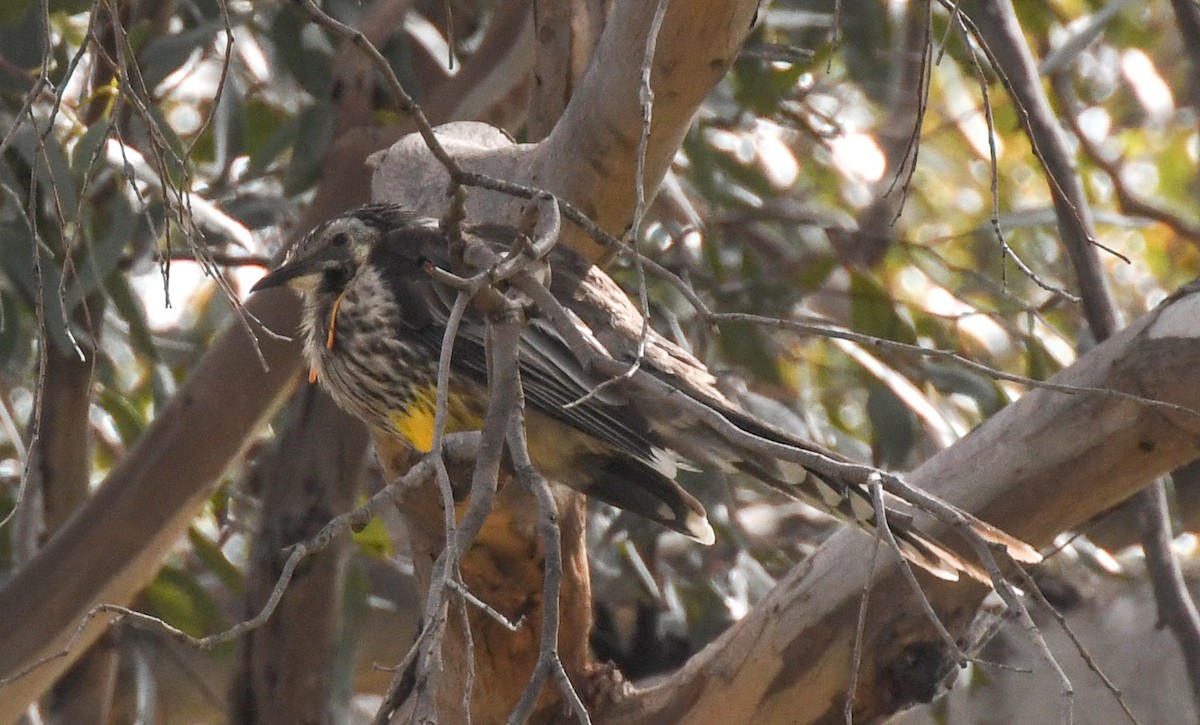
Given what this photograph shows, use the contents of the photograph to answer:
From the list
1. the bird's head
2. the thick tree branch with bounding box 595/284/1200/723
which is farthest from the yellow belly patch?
the thick tree branch with bounding box 595/284/1200/723

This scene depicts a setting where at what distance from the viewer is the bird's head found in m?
2.15

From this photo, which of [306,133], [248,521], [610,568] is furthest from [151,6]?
[610,568]

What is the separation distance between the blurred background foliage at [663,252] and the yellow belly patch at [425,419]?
521mm

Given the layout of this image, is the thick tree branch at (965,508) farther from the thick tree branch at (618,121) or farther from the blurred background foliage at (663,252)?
the thick tree branch at (618,121)

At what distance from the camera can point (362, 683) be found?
3.53m

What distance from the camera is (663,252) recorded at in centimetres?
295

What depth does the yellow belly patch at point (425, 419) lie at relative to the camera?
6.54ft

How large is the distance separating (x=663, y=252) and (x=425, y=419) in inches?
41.3

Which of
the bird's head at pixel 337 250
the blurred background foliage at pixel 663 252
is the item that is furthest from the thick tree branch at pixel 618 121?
the blurred background foliage at pixel 663 252

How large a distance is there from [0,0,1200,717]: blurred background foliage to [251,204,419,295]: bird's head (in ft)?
1.01

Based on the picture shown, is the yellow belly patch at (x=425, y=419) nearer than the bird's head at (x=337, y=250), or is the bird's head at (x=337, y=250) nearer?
the yellow belly patch at (x=425, y=419)

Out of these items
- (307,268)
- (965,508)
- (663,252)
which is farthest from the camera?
(663,252)

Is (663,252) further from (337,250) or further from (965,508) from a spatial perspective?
(965,508)

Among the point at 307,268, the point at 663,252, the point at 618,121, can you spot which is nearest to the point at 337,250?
the point at 307,268
